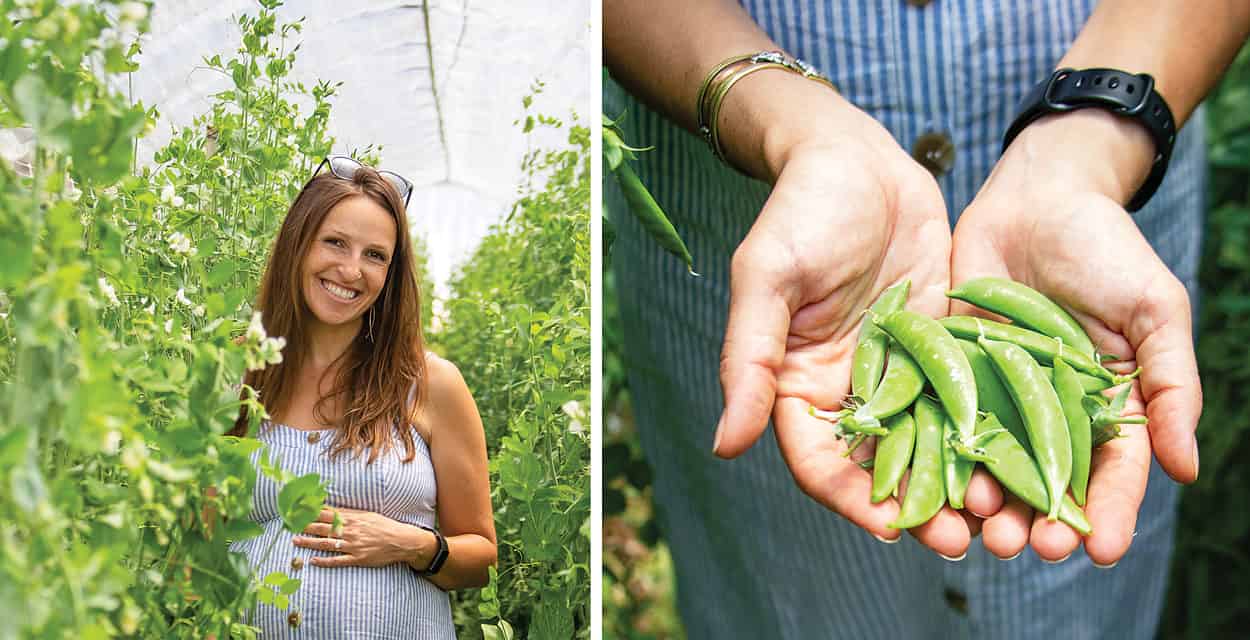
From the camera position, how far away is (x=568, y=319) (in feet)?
4.07

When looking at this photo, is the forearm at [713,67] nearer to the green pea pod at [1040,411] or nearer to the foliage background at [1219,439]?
the green pea pod at [1040,411]

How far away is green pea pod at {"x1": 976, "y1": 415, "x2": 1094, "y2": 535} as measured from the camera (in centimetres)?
102

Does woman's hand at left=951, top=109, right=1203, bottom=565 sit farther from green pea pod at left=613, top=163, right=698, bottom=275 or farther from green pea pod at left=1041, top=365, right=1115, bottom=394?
green pea pod at left=613, top=163, right=698, bottom=275

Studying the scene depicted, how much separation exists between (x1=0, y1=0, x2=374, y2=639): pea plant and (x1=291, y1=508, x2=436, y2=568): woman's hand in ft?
0.33

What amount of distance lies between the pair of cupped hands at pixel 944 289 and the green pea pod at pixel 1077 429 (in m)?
0.02

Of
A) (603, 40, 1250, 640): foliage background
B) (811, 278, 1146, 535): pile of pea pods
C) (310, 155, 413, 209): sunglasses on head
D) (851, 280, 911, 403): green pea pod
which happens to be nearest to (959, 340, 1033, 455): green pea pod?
(811, 278, 1146, 535): pile of pea pods

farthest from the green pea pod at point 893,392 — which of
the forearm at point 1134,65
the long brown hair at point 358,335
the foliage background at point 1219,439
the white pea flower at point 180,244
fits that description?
the foliage background at point 1219,439

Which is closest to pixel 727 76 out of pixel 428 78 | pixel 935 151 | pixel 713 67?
pixel 713 67

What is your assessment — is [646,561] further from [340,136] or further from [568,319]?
[340,136]

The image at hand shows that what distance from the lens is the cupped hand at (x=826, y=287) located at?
104 cm

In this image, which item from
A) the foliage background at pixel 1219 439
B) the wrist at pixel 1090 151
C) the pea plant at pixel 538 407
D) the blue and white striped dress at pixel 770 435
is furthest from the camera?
the foliage background at pixel 1219 439

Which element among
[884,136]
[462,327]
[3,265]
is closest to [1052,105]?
[884,136]

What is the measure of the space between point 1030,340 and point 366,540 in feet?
2.47

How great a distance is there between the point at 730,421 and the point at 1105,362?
1.61ft
